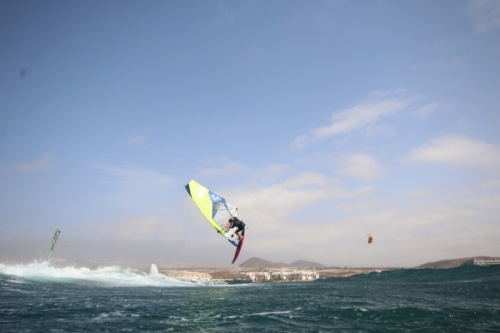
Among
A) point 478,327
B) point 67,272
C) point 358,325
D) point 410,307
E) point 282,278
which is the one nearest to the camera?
point 478,327

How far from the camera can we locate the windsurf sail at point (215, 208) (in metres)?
21.2

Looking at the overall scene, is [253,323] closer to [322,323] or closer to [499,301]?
[322,323]

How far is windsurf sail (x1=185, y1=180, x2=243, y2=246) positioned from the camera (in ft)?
69.4

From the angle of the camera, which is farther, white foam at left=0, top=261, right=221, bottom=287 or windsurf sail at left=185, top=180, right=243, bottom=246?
white foam at left=0, top=261, right=221, bottom=287

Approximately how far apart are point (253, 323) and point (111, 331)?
17.5ft

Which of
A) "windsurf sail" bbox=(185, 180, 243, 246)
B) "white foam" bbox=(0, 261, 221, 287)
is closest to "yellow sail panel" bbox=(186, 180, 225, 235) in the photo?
"windsurf sail" bbox=(185, 180, 243, 246)

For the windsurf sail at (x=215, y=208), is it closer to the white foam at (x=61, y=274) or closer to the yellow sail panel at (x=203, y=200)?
the yellow sail panel at (x=203, y=200)

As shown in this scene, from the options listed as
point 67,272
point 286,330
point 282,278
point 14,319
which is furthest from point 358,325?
point 282,278

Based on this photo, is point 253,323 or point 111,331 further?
point 253,323

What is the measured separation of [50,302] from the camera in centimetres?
1789

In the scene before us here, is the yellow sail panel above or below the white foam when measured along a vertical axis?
above

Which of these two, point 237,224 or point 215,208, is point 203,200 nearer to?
point 215,208

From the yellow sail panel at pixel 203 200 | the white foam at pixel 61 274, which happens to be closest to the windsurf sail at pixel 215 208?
the yellow sail panel at pixel 203 200

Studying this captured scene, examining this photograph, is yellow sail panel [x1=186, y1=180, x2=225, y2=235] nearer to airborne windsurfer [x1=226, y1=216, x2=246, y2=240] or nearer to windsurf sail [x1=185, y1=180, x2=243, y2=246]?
windsurf sail [x1=185, y1=180, x2=243, y2=246]
